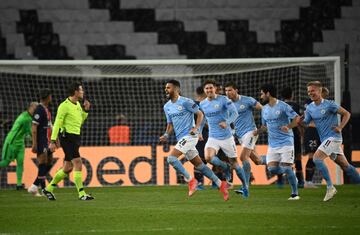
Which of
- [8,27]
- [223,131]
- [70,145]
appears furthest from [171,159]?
[8,27]

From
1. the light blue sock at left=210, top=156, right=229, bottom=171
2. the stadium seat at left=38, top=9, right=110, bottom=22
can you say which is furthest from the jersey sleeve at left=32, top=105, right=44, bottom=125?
the stadium seat at left=38, top=9, right=110, bottom=22

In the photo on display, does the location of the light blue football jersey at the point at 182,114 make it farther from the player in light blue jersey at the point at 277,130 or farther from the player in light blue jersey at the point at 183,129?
the player in light blue jersey at the point at 277,130

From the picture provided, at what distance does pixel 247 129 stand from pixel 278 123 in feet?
4.75

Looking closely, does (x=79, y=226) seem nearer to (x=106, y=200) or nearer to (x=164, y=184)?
(x=106, y=200)

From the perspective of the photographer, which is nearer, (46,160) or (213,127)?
(213,127)

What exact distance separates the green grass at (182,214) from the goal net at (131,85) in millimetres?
4709

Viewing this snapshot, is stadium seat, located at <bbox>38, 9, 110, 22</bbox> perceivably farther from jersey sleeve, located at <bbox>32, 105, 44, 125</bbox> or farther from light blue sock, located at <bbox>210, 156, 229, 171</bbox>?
light blue sock, located at <bbox>210, 156, 229, 171</bbox>

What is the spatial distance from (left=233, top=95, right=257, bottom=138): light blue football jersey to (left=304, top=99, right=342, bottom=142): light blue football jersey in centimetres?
235

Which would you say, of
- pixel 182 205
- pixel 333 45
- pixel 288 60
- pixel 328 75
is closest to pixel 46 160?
pixel 182 205

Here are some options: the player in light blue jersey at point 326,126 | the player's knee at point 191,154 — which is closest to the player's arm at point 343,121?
the player in light blue jersey at point 326,126

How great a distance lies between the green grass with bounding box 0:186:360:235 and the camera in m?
9.19

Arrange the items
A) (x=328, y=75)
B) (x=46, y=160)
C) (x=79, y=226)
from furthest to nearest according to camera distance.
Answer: (x=328, y=75), (x=46, y=160), (x=79, y=226)

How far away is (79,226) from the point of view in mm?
9570

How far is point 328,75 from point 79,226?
11176 millimetres
